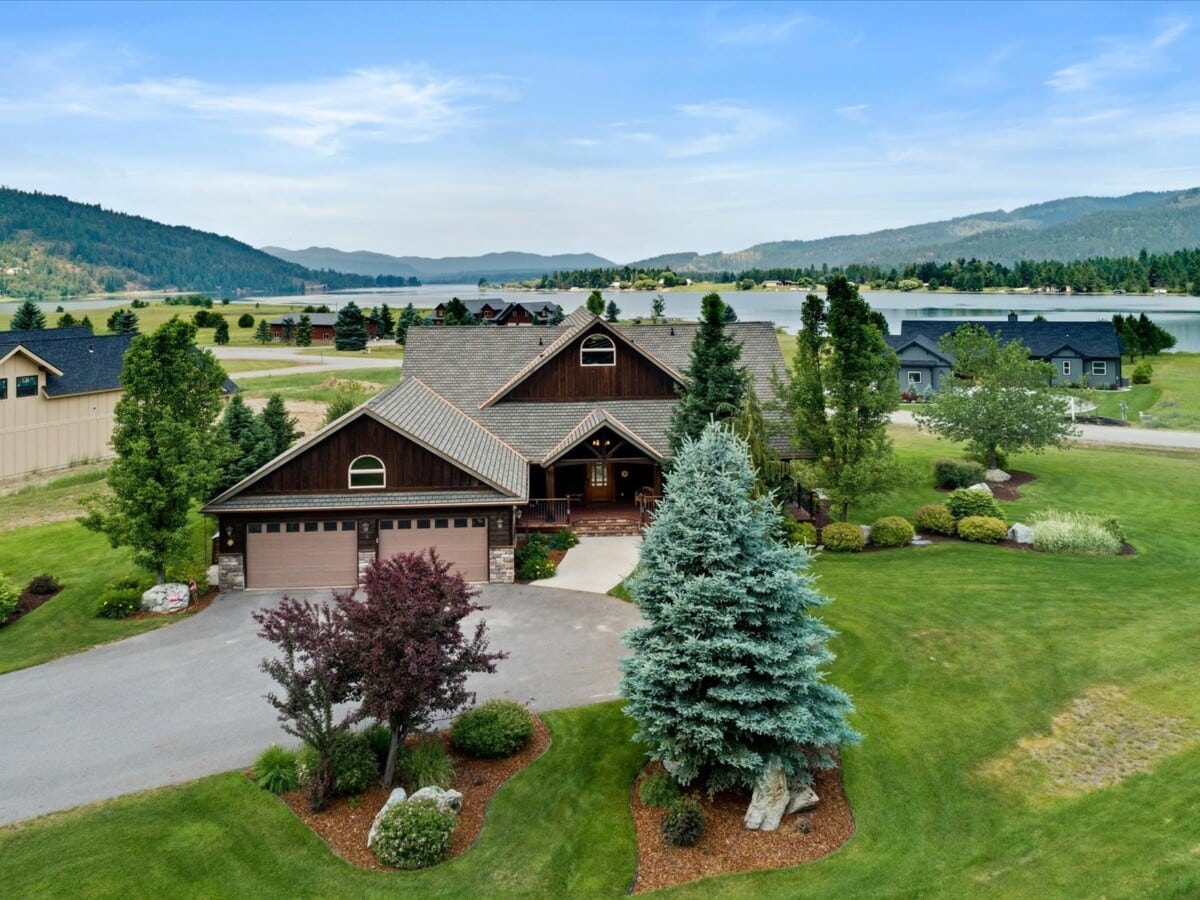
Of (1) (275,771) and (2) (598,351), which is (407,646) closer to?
(1) (275,771)

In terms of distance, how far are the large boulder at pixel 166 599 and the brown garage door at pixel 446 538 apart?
17.3 ft

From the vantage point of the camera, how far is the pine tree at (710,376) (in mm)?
27797

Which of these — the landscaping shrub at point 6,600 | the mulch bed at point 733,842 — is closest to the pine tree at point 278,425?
the landscaping shrub at point 6,600

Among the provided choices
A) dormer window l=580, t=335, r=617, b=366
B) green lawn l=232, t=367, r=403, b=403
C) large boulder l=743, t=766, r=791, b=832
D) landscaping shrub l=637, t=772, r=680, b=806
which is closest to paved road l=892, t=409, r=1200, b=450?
dormer window l=580, t=335, r=617, b=366

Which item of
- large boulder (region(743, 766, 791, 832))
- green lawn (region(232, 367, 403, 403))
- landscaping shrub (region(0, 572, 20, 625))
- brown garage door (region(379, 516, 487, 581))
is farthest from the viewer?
green lawn (region(232, 367, 403, 403))

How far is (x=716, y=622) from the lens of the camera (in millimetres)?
12555

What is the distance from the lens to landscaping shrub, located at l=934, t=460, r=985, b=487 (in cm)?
3359

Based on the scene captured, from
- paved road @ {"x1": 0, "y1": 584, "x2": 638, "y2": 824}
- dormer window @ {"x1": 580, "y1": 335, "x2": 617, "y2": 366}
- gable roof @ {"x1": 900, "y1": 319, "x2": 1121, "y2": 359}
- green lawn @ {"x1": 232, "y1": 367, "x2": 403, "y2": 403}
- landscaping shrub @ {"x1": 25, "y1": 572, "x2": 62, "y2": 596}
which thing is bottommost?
paved road @ {"x1": 0, "y1": 584, "x2": 638, "y2": 824}

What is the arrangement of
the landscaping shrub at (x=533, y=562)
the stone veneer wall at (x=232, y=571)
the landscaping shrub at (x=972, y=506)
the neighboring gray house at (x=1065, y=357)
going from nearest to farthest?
the stone veneer wall at (x=232, y=571) → the landscaping shrub at (x=533, y=562) → the landscaping shrub at (x=972, y=506) → the neighboring gray house at (x=1065, y=357)

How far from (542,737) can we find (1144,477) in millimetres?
33244

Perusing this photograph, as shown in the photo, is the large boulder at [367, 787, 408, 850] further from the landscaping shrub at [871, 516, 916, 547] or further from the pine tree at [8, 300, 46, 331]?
the pine tree at [8, 300, 46, 331]

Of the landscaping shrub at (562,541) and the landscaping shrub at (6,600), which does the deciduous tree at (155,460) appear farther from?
the landscaping shrub at (562,541)

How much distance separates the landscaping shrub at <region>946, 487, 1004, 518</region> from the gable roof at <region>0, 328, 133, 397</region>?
3660cm

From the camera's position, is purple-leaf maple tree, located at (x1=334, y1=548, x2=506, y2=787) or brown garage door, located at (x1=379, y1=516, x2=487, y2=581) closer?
purple-leaf maple tree, located at (x1=334, y1=548, x2=506, y2=787)
